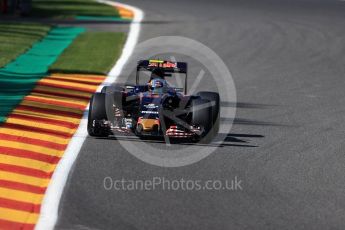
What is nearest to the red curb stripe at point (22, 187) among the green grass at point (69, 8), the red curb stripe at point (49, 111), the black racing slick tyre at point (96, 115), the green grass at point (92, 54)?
the black racing slick tyre at point (96, 115)

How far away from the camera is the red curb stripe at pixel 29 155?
1218cm

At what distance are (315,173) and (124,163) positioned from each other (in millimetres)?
2469

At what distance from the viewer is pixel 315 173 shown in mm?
11844

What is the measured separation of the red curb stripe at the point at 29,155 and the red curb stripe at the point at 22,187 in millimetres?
1316

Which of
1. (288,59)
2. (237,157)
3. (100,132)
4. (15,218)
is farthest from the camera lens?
(288,59)

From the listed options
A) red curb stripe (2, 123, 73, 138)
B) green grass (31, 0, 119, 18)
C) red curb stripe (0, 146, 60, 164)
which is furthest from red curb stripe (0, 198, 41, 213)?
green grass (31, 0, 119, 18)

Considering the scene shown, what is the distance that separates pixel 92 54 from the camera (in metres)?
24.5

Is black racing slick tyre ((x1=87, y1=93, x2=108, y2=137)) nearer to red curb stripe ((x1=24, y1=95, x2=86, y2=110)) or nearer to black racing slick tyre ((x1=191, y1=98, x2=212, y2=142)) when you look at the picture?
black racing slick tyre ((x1=191, y1=98, x2=212, y2=142))

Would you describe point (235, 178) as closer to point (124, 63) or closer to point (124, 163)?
point (124, 163)

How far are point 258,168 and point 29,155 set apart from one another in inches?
121

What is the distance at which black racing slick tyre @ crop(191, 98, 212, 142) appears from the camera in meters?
13.6

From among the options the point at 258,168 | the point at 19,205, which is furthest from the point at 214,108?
the point at 19,205

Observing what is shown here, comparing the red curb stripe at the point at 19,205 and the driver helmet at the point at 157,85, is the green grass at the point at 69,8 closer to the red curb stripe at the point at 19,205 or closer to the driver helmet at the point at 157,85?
the driver helmet at the point at 157,85

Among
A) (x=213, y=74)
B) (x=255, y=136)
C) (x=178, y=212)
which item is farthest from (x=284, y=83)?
(x=178, y=212)
